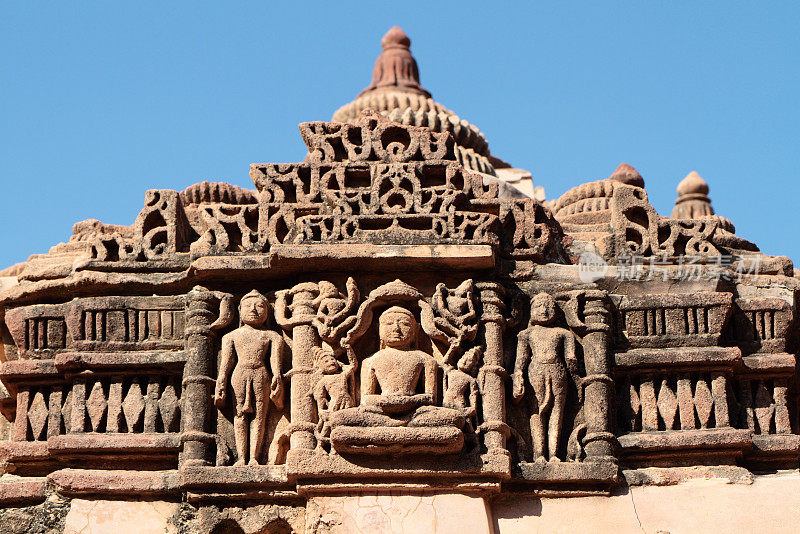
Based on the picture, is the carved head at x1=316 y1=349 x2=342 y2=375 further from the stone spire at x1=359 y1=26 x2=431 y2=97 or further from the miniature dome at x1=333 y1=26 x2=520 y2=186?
the stone spire at x1=359 y1=26 x2=431 y2=97

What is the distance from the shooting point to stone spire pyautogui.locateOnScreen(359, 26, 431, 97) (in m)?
16.2

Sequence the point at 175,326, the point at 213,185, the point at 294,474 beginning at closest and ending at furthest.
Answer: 1. the point at 294,474
2. the point at 175,326
3. the point at 213,185

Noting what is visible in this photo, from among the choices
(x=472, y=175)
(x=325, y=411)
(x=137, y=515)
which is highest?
(x=472, y=175)

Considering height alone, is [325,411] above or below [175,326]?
below

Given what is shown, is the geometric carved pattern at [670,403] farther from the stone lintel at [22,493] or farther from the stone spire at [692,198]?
the stone spire at [692,198]

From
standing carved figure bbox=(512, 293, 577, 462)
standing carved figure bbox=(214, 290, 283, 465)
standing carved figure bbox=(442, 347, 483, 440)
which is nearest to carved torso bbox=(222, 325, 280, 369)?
standing carved figure bbox=(214, 290, 283, 465)

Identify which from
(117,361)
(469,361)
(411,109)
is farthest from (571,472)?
(411,109)

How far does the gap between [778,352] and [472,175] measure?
7.91 feet

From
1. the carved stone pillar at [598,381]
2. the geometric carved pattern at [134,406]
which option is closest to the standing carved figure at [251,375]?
the geometric carved pattern at [134,406]

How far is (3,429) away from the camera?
1059 cm

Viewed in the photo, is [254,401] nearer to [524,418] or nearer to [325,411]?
[325,411]

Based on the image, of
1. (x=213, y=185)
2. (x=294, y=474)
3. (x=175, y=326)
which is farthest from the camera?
(x=213, y=185)

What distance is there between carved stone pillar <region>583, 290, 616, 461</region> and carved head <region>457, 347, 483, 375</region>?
75cm

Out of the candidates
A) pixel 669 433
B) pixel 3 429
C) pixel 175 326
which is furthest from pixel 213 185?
pixel 669 433
